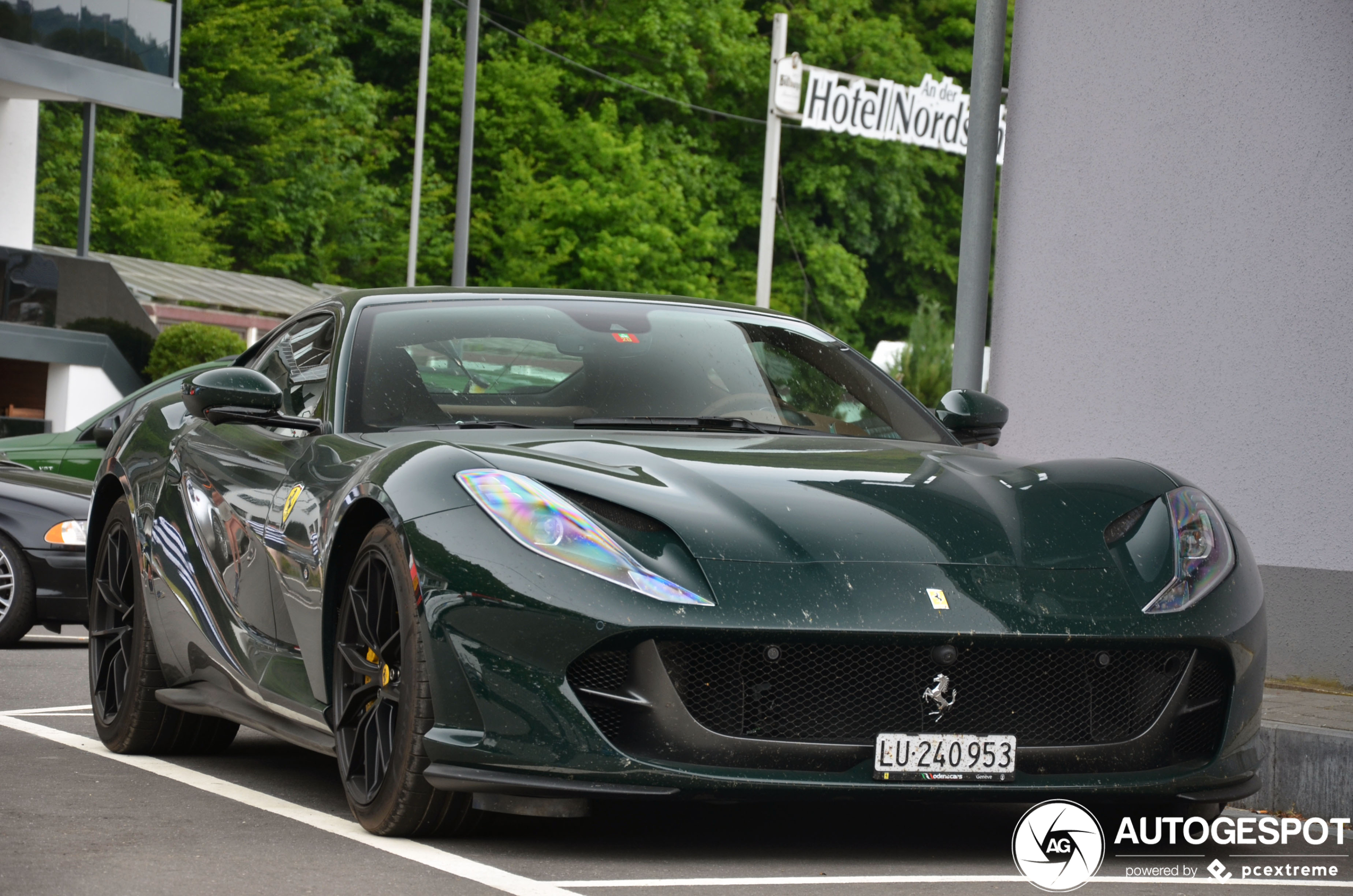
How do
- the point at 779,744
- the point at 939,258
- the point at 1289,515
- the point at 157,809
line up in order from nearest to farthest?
the point at 779,744 < the point at 157,809 < the point at 1289,515 < the point at 939,258

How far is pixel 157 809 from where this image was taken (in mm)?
5445

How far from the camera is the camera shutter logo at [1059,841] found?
479cm

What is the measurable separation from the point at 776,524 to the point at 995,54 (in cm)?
544

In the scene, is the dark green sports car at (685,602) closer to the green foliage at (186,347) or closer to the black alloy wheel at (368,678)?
the black alloy wheel at (368,678)

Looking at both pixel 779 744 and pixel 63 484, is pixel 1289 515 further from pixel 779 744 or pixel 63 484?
pixel 63 484

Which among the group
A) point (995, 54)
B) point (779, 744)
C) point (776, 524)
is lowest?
point (779, 744)

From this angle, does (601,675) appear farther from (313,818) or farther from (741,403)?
(741,403)

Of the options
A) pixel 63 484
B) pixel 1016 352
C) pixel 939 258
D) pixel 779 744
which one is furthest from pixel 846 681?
pixel 939 258

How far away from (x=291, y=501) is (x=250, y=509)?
1.12 feet

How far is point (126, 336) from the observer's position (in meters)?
30.5

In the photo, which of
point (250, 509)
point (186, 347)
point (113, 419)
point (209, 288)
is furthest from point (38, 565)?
point (209, 288)

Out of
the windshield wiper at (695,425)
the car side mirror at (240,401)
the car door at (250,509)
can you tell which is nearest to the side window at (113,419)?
the car door at (250,509)

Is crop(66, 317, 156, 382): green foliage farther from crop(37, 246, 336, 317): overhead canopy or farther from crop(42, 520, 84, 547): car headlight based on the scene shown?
crop(42, 520, 84, 547): car headlight

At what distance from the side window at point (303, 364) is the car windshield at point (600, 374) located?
17 cm
